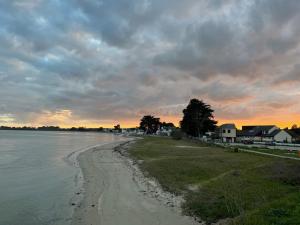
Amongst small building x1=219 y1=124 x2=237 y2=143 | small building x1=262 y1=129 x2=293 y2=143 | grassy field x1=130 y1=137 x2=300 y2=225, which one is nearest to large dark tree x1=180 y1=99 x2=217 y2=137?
small building x1=219 y1=124 x2=237 y2=143

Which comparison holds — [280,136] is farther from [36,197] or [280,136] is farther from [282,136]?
[36,197]

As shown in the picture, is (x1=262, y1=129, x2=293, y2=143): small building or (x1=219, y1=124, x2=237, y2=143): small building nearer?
(x1=262, y1=129, x2=293, y2=143): small building

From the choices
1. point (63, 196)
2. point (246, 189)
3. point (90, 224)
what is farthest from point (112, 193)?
point (246, 189)

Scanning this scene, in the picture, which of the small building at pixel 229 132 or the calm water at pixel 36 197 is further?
Result: the small building at pixel 229 132

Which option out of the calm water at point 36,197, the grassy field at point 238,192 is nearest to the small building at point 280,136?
the grassy field at point 238,192

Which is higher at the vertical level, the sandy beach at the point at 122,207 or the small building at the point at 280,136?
the small building at the point at 280,136

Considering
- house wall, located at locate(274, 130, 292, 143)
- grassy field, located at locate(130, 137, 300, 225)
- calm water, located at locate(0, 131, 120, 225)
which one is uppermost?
house wall, located at locate(274, 130, 292, 143)

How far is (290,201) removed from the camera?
14.3 m

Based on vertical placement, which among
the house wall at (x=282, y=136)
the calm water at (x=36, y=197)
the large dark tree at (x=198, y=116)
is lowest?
the calm water at (x=36, y=197)

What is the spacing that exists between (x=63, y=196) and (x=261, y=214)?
44.1 ft

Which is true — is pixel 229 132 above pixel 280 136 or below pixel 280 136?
above

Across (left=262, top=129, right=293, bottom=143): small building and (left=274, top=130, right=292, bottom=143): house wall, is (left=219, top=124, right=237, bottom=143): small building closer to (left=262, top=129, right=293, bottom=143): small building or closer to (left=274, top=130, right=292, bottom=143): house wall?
(left=262, top=129, right=293, bottom=143): small building

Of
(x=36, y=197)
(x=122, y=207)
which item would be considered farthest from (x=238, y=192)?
(x=36, y=197)

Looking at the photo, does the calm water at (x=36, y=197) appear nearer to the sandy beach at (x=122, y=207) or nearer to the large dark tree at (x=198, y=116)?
the sandy beach at (x=122, y=207)
